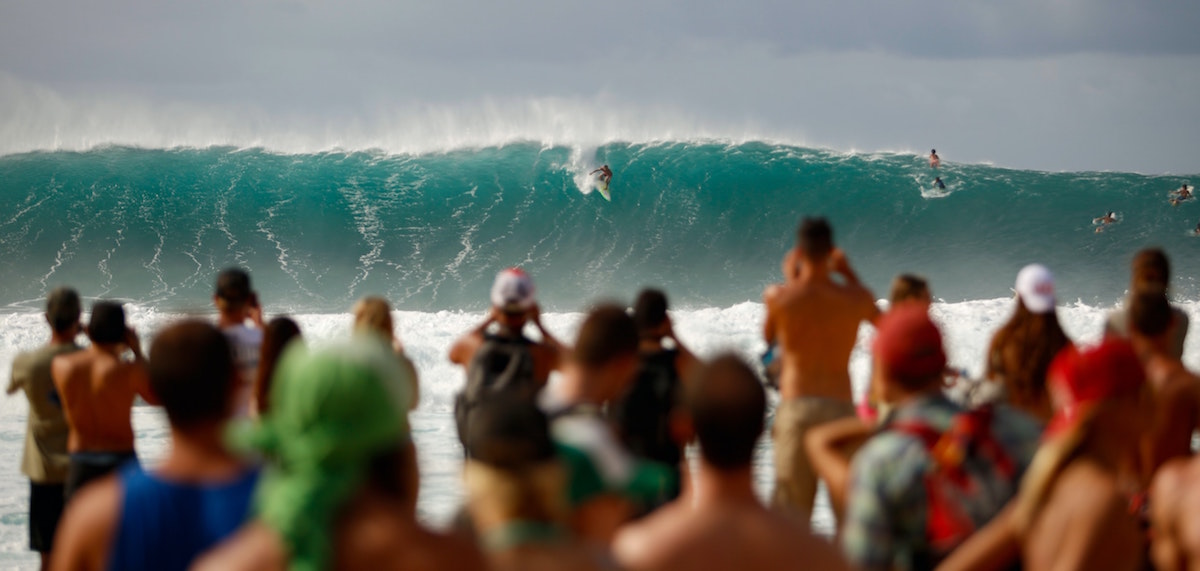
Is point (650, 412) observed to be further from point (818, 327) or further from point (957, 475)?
point (957, 475)

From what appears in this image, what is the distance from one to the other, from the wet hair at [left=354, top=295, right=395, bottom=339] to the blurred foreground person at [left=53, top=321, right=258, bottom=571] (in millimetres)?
1733

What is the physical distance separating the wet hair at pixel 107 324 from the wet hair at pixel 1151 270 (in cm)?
337

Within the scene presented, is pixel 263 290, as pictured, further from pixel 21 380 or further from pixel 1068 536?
pixel 1068 536

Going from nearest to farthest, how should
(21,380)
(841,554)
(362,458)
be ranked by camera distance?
(362,458), (841,554), (21,380)

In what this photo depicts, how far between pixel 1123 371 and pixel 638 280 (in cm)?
1964

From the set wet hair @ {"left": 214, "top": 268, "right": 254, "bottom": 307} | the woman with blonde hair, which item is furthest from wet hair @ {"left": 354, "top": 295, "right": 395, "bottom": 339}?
wet hair @ {"left": 214, "top": 268, "right": 254, "bottom": 307}

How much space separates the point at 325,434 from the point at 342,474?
0.20ft

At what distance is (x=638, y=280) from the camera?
71.1ft

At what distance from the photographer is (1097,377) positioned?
2016 mm

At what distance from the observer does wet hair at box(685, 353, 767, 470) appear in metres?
1.77

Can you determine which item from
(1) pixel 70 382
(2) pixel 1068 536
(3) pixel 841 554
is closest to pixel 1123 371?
(2) pixel 1068 536

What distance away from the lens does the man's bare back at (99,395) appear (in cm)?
382

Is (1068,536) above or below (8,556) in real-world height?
above

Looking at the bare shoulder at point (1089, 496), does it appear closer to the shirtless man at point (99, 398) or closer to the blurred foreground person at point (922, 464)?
the blurred foreground person at point (922, 464)
